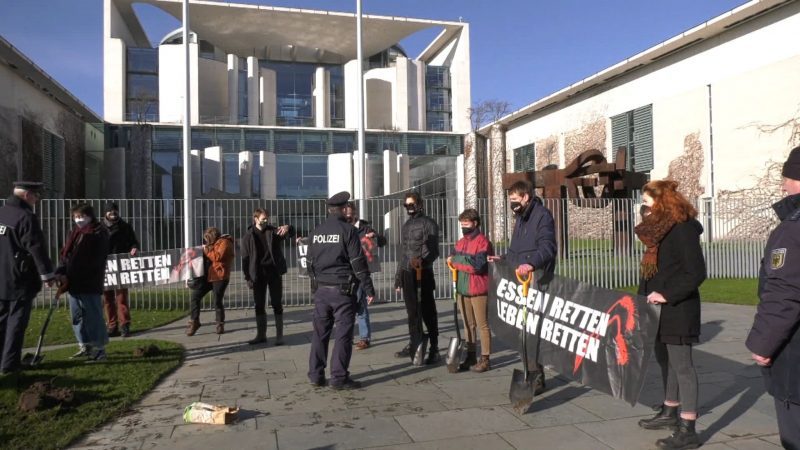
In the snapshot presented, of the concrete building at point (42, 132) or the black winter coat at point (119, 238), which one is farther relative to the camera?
the concrete building at point (42, 132)

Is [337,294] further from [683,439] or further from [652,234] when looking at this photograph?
[683,439]

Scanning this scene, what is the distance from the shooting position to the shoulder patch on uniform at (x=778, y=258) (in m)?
2.82

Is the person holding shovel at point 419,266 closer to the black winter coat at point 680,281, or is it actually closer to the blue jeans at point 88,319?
the black winter coat at point 680,281

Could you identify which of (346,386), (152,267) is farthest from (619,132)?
(346,386)

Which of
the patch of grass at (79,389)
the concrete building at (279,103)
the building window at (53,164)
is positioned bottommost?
the patch of grass at (79,389)

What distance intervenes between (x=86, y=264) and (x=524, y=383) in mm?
5164

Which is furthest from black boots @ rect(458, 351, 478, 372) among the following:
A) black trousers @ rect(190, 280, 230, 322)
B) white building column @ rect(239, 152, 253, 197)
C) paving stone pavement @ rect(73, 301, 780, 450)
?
white building column @ rect(239, 152, 253, 197)

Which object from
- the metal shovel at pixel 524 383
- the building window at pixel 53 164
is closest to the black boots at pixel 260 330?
the metal shovel at pixel 524 383

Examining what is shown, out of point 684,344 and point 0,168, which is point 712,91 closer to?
point 684,344

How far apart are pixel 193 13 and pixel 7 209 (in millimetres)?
45822

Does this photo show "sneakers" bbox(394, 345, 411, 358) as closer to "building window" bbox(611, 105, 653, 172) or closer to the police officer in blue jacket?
the police officer in blue jacket

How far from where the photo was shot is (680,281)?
160 inches

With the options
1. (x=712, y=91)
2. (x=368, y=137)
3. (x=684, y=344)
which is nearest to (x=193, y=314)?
(x=684, y=344)

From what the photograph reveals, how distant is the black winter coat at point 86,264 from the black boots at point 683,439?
20.2 ft
